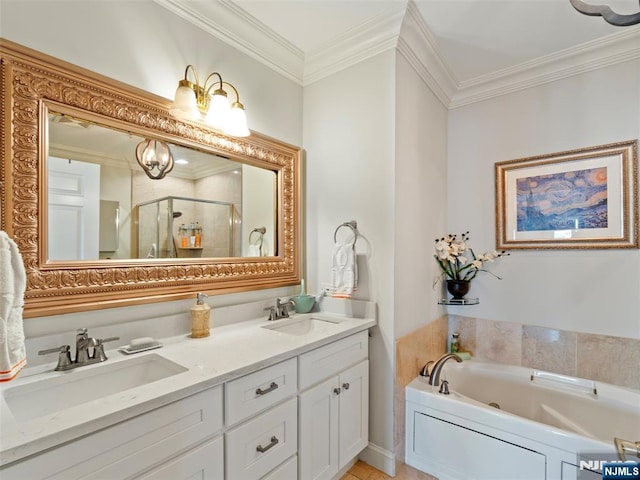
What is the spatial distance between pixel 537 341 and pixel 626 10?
206cm

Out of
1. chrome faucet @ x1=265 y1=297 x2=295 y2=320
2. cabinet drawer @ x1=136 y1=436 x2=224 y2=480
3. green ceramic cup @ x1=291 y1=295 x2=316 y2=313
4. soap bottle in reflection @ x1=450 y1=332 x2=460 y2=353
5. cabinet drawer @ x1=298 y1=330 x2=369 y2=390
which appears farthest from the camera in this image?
soap bottle in reflection @ x1=450 y1=332 x2=460 y2=353

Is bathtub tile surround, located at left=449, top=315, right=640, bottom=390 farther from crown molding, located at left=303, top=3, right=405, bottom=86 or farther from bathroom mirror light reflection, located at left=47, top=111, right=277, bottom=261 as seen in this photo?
crown molding, located at left=303, top=3, right=405, bottom=86

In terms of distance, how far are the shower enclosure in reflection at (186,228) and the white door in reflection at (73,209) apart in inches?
6.8

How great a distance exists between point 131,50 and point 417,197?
178 cm

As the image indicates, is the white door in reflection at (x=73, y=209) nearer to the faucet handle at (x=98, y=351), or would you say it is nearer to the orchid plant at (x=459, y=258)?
the faucet handle at (x=98, y=351)

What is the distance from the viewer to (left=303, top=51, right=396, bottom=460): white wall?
186 centimetres

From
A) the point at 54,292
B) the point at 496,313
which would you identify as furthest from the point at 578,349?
the point at 54,292

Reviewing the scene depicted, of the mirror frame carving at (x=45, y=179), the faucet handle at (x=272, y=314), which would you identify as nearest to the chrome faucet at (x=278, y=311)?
the faucet handle at (x=272, y=314)

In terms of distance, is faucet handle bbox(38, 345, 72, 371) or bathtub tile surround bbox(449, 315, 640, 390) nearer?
faucet handle bbox(38, 345, 72, 371)

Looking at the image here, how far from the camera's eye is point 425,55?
2.07 metres

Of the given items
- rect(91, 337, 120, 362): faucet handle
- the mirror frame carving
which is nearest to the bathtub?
the mirror frame carving

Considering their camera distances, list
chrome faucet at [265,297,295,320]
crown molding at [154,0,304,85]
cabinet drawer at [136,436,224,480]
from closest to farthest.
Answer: cabinet drawer at [136,436,224,480] → crown molding at [154,0,304,85] → chrome faucet at [265,297,295,320]

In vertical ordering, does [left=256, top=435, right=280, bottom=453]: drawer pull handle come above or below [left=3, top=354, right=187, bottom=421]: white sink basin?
below

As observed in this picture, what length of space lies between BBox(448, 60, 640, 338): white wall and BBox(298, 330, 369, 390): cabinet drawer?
3.80ft
